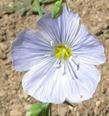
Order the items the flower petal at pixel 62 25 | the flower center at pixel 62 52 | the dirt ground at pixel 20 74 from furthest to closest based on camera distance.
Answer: the dirt ground at pixel 20 74
the flower center at pixel 62 52
the flower petal at pixel 62 25

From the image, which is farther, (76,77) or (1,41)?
(1,41)

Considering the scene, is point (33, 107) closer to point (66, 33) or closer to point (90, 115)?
point (66, 33)

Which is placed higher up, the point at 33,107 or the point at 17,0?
the point at 17,0

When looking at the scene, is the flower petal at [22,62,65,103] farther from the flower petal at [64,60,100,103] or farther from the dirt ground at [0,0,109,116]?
the dirt ground at [0,0,109,116]

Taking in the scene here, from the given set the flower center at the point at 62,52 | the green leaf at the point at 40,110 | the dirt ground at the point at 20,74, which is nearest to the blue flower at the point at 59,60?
the flower center at the point at 62,52

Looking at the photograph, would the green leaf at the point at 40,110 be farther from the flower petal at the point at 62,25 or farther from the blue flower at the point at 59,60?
the flower petal at the point at 62,25

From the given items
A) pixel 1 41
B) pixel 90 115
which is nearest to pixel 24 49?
pixel 90 115

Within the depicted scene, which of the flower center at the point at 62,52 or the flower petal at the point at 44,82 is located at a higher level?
the flower center at the point at 62,52

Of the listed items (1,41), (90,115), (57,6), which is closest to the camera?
(57,6)
